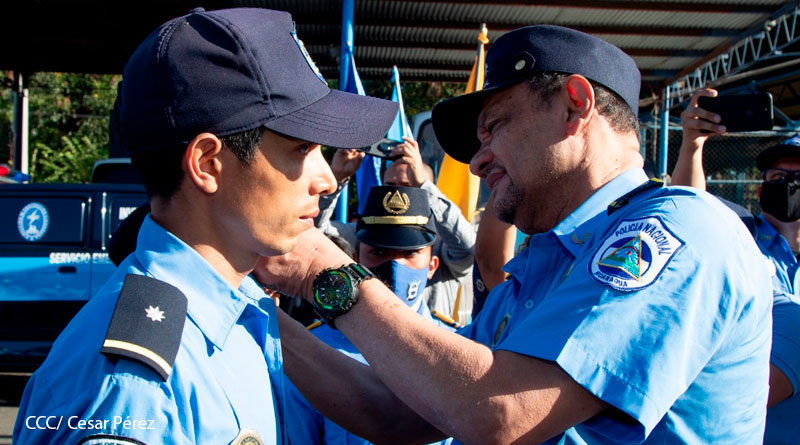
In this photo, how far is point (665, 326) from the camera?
138 centimetres

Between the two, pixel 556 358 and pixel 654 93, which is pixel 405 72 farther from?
pixel 556 358

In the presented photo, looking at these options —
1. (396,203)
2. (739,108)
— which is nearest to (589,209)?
(739,108)

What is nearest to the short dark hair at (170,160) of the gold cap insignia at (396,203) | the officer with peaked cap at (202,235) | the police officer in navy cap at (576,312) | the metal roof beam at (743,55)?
the officer with peaked cap at (202,235)

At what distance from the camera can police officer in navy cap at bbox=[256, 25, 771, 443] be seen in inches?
54.9

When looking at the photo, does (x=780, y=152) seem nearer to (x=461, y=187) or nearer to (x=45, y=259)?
(x=461, y=187)

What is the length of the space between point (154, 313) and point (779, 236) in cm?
352

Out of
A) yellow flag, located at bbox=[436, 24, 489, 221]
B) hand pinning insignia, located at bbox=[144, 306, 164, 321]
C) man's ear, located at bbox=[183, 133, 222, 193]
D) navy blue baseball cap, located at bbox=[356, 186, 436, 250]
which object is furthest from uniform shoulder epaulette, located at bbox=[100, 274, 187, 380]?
yellow flag, located at bbox=[436, 24, 489, 221]

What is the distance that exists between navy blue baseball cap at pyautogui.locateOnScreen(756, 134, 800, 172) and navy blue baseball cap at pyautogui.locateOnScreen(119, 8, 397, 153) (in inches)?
128

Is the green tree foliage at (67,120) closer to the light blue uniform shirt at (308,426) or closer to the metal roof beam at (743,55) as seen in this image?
the metal roof beam at (743,55)

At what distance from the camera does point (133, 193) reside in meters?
7.29

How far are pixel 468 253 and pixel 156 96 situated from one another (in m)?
3.04

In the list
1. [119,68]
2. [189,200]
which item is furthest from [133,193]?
[189,200]

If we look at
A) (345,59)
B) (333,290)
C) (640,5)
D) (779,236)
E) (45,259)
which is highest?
(640,5)

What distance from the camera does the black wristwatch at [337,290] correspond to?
1.63m
